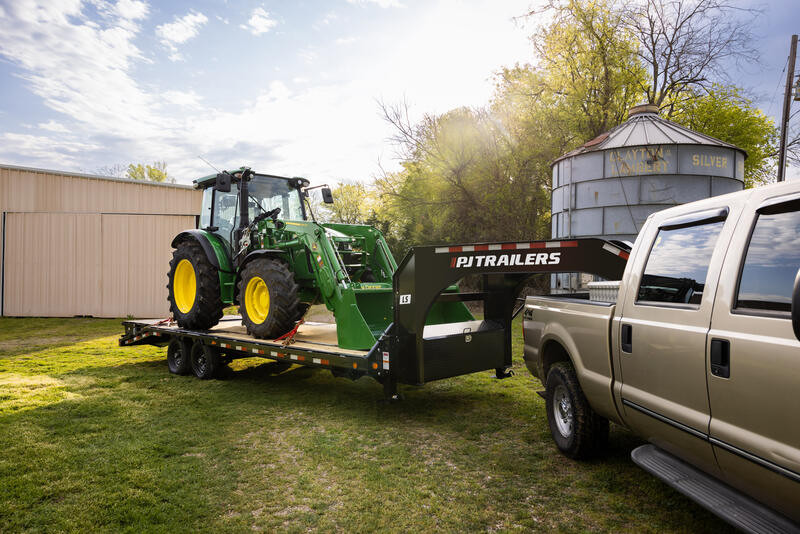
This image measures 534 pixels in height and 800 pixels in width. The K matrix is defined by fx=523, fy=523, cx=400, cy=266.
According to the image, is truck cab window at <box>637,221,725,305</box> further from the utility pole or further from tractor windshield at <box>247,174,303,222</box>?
the utility pole

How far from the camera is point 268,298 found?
24.0 ft

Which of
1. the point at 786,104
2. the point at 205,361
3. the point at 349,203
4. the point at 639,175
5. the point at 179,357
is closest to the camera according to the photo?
the point at 205,361

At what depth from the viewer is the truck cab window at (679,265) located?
3055 millimetres

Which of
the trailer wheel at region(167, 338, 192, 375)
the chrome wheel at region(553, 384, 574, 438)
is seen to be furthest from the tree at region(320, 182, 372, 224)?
the chrome wheel at region(553, 384, 574, 438)

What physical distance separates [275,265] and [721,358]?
5.47 m

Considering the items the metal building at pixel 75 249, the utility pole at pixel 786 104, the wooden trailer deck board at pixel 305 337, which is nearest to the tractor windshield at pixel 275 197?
the wooden trailer deck board at pixel 305 337

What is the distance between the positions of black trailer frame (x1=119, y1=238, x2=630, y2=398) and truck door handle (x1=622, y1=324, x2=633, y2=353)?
1306mm

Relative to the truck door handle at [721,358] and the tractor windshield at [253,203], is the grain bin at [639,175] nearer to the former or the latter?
the tractor windshield at [253,203]

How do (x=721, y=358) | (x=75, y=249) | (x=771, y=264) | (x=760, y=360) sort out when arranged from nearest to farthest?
(x=760, y=360)
(x=771, y=264)
(x=721, y=358)
(x=75, y=249)

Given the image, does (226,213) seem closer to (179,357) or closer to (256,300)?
(256,300)

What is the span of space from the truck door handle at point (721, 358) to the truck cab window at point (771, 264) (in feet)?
0.68

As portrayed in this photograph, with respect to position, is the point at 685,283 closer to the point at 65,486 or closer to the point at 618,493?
the point at 618,493

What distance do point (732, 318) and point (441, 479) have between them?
258 centimetres

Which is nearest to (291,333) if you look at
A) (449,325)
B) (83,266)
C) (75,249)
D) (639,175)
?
(449,325)
